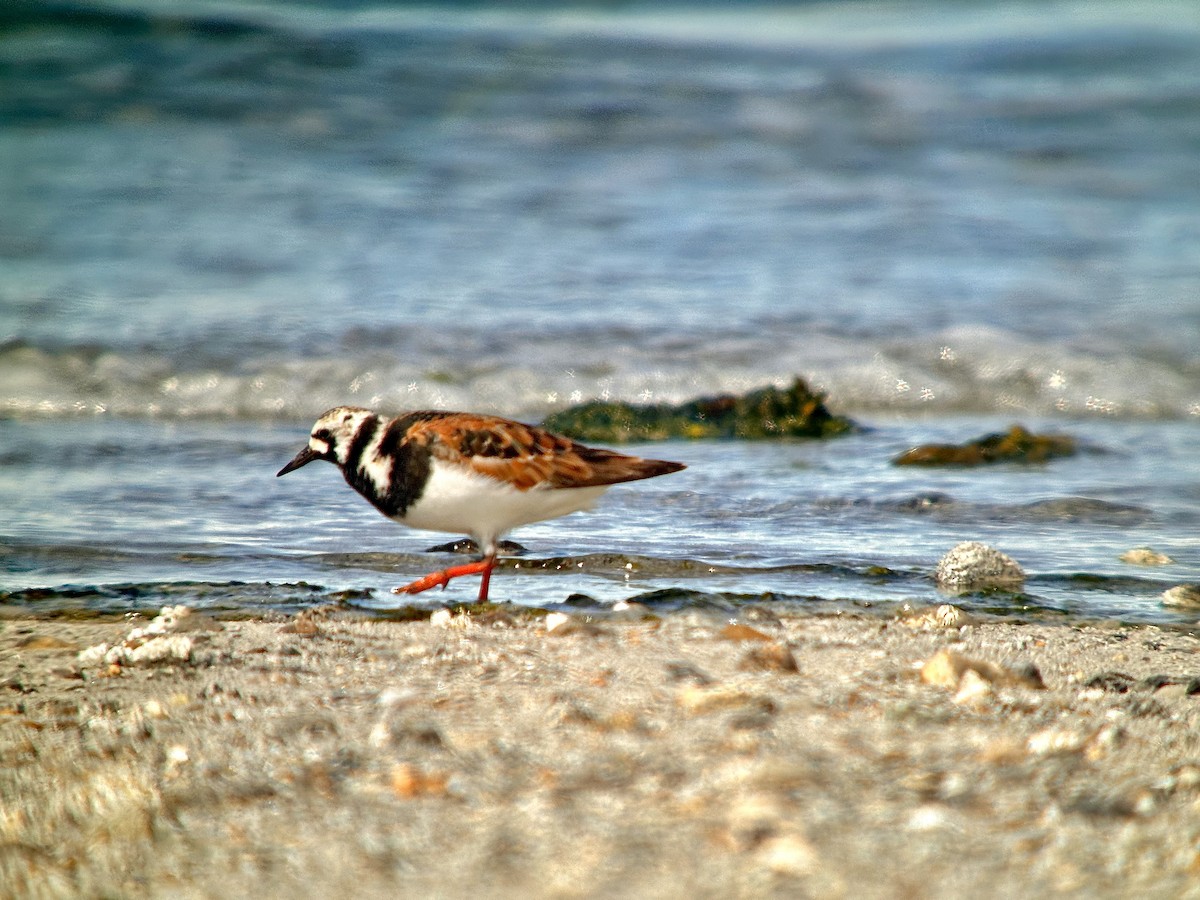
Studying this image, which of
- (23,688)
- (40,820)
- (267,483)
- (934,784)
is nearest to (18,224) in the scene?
(267,483)

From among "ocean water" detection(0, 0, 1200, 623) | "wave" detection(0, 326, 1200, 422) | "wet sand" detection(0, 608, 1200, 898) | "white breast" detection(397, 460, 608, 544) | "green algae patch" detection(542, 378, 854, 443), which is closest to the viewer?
"wet sand" detection(0, 608, 1200, 898)

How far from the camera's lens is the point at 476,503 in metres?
4.62

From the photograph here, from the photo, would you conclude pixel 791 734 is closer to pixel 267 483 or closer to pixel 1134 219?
pixel 267 483

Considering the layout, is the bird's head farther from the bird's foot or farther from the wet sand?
the wet sand

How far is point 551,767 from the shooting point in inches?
105

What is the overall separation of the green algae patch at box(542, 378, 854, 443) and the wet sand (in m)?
4.06

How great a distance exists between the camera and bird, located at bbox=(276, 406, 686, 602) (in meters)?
4.60

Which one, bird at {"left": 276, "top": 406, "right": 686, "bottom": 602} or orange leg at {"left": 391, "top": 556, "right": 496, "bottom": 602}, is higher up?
bird at {"left": 276, "top": 406, "right": 686, "bottom": 602}

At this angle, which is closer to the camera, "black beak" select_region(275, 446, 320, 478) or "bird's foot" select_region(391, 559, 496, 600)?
"bird's foot" select_region(391, 559, 496, 600)

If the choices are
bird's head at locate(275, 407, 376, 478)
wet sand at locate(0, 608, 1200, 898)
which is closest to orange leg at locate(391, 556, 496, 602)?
bird's head at locate(275, 407, 376, 478)

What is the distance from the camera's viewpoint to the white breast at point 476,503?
181 inches

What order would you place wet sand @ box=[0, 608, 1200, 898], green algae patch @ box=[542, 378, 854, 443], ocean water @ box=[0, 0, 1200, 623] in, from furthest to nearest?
green algae patch @ box=[542, 378, 854, 443], ocean water @ box=[0, 0, 1200, 623], wet sand @ box=[0, 608, 1200, 898]

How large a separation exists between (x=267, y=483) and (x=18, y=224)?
6.79 metres

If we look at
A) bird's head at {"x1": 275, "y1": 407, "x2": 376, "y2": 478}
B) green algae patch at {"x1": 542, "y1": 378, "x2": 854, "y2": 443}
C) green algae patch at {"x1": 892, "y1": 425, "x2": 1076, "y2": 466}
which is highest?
bird's head at {"x1": 275, "y1": 407, "x2": 376, "y2": 478}
